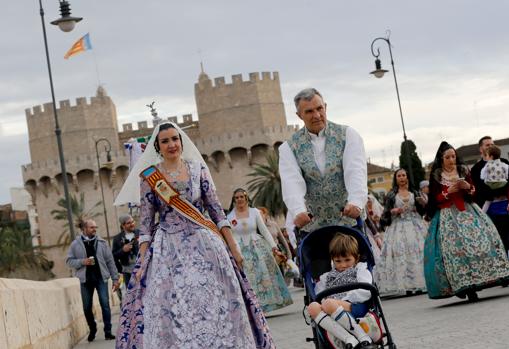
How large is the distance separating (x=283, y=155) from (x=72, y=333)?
9.66m

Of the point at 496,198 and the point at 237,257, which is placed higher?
the point at 496,198

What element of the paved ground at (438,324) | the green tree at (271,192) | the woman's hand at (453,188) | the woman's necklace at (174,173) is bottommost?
the paved ground at (438,324)

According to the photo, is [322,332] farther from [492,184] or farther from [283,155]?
[492,184]

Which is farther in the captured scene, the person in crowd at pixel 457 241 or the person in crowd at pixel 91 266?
the person in crowd at pixel 91 266

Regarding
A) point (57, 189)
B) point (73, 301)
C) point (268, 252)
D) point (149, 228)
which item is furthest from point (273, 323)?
point (57, 189)

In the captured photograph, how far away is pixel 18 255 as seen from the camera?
92750 mm

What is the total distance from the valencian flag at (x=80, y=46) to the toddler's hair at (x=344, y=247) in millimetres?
42936

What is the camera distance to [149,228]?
9.50 meters

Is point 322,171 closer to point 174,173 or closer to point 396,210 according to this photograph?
point 174,173

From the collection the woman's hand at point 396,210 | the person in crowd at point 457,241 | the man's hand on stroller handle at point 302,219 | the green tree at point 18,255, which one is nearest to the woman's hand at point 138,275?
the man's hand on stroller handle at point 302,219

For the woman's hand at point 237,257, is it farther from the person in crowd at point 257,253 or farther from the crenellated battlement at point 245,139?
the crenellated battlement at point 245,139

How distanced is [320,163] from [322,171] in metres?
0.06

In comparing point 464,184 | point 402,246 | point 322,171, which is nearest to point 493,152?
point 464,184

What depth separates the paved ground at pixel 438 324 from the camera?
30.8 ft
